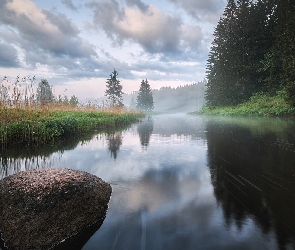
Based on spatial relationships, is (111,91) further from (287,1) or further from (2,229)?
(2,229)

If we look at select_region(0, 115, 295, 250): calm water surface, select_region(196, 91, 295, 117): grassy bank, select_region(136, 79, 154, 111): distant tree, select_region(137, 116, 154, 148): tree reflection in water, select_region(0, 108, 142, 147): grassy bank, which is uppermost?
select_region(136, 79, 154, 111): distant tree

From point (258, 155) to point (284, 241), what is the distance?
4.19 metres

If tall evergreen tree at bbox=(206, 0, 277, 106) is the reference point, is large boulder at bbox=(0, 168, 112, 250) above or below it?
below

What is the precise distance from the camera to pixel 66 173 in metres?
3.15

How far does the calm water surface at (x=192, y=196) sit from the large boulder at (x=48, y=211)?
0.25 metres

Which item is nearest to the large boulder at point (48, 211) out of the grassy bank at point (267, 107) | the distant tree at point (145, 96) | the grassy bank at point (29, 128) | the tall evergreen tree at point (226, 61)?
the grassy bank at point (29, 128)

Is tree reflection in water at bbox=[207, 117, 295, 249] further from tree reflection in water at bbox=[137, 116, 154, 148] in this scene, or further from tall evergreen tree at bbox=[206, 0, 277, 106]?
tall evergreen tree at bbox=[206, 0, 277, 106]

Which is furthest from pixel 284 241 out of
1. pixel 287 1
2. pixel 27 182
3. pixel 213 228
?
pixel 287 1

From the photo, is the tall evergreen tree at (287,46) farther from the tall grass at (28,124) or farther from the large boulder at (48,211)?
the large boulder at (48,211)

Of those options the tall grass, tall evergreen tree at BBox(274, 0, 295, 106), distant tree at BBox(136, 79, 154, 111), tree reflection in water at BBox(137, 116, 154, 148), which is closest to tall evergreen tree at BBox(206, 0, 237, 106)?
tall evergreen tree at BBox(274, 0, 295, 106)

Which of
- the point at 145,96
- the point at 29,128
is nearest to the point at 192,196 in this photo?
the point at 29,128

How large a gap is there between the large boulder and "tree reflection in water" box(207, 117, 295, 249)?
5.96 feet

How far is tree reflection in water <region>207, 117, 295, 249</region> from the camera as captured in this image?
2.71 m

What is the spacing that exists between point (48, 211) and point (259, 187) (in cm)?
344
